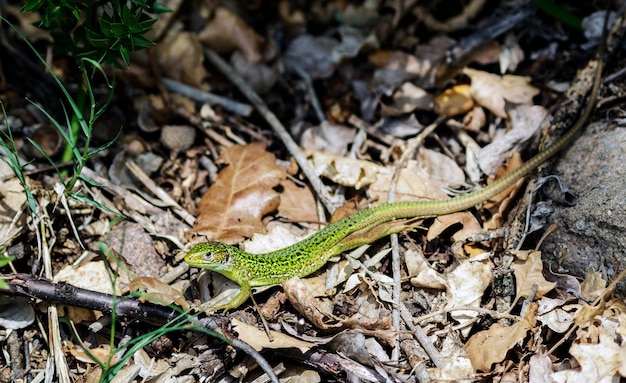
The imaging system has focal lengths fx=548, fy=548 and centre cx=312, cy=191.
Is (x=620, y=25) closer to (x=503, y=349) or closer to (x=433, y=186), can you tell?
(x=433, y=186)

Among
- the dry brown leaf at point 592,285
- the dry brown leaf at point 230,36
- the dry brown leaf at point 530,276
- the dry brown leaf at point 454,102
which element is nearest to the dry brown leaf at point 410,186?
the dry brown leaf at point 454,102

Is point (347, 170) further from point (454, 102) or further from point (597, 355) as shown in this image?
point (597, 355)

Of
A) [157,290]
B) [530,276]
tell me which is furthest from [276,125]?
[530,276]

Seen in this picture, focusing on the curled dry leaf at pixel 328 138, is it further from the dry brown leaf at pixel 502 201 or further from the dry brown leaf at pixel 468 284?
the dry brown leaf at pixel 468 284

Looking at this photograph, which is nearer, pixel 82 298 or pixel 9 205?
pixel 82 298

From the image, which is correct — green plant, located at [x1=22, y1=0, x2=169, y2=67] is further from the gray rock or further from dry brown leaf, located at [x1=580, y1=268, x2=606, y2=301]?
dry brown leaf, located at [x1=580, y1=268, x2=606, y2=301]

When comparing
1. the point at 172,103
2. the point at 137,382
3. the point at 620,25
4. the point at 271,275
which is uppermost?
the point at 620,25

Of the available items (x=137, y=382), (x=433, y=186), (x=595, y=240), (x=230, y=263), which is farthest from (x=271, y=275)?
(x=595, y=240)
